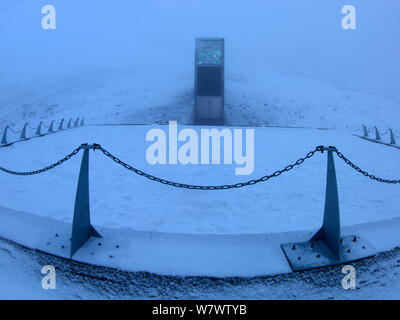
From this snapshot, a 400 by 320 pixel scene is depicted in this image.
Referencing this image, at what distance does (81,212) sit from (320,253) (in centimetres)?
308

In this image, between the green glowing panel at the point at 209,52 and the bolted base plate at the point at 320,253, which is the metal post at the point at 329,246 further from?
the green glowing panel at the point at 209,52

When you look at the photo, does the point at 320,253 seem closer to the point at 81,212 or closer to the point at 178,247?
the point at 178,247

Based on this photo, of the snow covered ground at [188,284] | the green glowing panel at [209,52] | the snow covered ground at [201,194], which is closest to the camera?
the snow covered ground at [188,284]

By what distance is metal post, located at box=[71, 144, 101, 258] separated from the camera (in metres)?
3.55

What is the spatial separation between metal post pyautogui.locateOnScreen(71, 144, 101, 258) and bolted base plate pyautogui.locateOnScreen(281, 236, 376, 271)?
263 cm

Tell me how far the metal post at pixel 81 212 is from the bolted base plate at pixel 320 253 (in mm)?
2625

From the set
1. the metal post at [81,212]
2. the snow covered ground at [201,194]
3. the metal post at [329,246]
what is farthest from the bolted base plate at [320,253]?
the metal post at [81,212]

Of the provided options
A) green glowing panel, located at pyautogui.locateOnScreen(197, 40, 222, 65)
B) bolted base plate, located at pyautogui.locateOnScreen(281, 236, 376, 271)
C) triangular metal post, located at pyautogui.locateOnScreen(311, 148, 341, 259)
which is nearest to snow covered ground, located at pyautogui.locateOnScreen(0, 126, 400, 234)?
bolted base plate, located at pyautogui.locateOnScreen(281, 236, 376, 271)

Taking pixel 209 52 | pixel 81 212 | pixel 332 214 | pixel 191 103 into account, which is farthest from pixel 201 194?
pixel 191 103

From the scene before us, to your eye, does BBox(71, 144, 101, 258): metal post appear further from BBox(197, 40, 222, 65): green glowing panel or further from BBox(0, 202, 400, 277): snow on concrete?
BBox(197, 40, 222, 65): green glowing panel

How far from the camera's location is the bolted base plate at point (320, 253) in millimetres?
3404

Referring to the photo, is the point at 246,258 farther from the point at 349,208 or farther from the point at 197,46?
the point at 197,46

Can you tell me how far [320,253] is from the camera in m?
3.60
